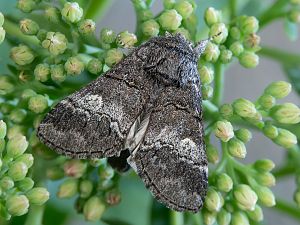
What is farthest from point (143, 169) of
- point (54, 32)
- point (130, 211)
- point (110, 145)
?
point (130, 211)

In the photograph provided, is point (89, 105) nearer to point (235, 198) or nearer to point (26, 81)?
point (26, 81)

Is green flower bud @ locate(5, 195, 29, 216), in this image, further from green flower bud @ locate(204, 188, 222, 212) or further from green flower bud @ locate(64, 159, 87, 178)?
green flower bud @ locate(204, 188, 222, 212)

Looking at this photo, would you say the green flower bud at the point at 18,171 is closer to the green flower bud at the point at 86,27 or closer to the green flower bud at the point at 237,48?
the green flower bud at the point at 86,27

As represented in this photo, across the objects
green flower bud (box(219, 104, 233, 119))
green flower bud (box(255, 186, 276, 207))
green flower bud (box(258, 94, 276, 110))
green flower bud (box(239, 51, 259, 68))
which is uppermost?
green flower bud (box(239, 51, 259, 68))

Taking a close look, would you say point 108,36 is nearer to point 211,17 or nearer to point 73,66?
point 73,66

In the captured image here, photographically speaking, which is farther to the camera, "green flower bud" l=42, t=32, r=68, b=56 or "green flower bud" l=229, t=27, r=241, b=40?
"green flower bud" l=229, t=27, r=241, b=40

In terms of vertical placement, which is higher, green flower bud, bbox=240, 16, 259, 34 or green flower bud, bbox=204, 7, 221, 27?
green flower bud, bbox=240, 16, 259, 34

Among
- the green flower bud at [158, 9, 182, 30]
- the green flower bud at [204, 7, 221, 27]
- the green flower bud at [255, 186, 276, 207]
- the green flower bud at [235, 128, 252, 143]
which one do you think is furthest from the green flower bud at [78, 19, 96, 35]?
the green flower bud at [255, 186, 276, 207]

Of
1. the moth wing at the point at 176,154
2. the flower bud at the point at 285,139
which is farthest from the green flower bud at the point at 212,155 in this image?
the flower bud at the point at 285,139
